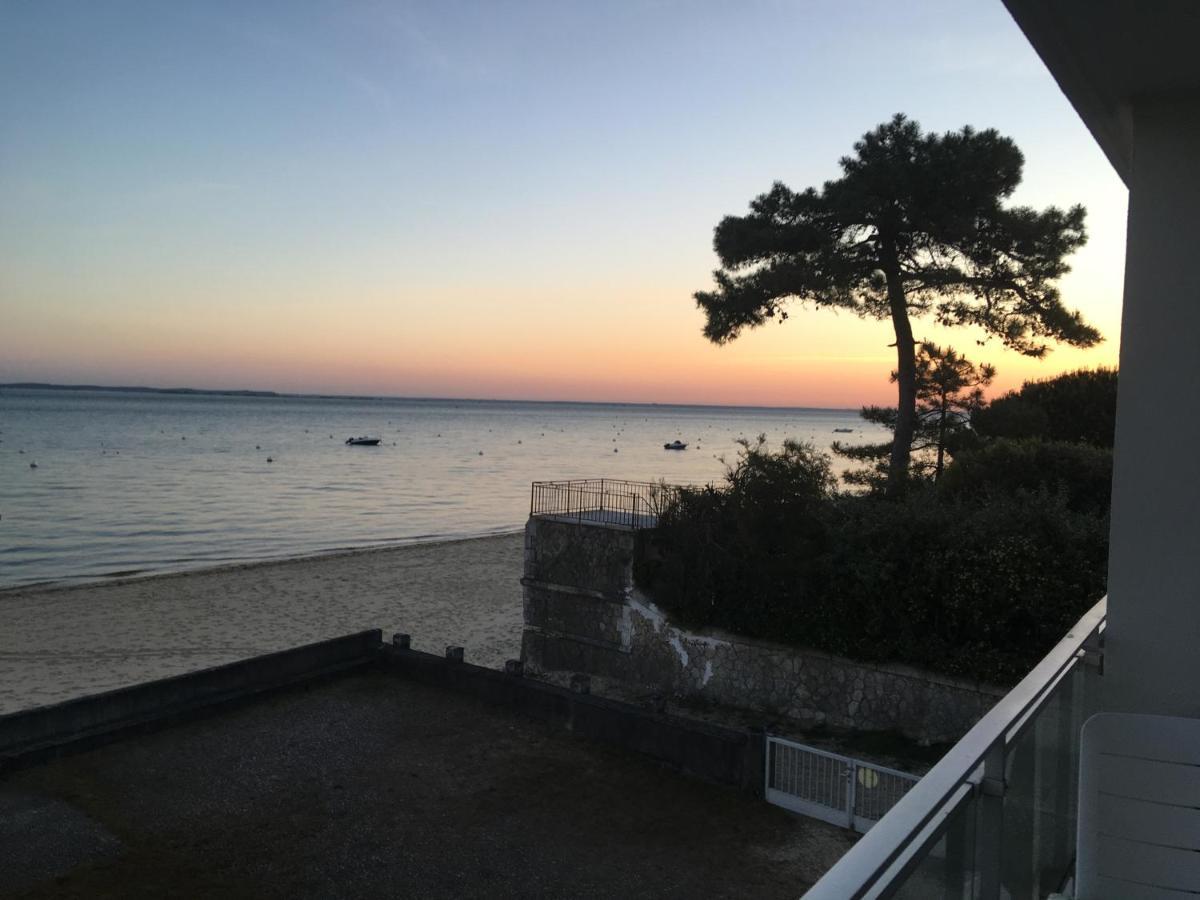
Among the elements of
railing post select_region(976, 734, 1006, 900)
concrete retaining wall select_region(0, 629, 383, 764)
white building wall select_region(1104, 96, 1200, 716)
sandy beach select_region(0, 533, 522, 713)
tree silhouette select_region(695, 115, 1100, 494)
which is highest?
tree silhouette select_region(695, 115, 1100, 494)

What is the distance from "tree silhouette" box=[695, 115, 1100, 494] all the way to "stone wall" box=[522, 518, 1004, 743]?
5831 millimetres

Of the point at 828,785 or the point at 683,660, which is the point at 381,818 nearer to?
the point at 828,785

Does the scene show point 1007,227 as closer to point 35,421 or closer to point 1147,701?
point 1147,701

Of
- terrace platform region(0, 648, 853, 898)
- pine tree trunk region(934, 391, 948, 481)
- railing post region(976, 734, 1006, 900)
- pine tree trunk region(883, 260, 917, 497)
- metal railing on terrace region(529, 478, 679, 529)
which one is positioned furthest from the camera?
pine tree trunk region(934, 391, 948, 481)

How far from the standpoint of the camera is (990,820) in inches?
74.8

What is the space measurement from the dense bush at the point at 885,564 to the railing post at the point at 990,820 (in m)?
12.4

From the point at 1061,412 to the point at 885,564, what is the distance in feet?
40.0

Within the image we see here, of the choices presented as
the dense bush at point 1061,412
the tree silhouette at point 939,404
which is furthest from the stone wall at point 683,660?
the dense bush at point 1061,412

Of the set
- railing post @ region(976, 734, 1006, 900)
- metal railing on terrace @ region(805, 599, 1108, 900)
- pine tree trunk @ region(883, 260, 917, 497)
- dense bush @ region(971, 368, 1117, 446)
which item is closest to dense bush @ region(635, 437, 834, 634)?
pine tree trunk @ region(883, 260, 917, 497)

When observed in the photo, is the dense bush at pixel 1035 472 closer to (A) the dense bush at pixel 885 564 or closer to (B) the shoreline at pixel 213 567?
(A) the dense bush at pixel 885 564

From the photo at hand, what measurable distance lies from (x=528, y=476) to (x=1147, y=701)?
6853cm

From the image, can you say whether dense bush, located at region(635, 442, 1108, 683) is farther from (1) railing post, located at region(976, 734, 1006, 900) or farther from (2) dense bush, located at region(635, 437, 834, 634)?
(1) railing post, located at region(976, 734, 1006, 900)

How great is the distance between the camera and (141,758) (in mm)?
11977

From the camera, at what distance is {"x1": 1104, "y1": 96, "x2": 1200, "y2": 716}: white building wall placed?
3.11m
